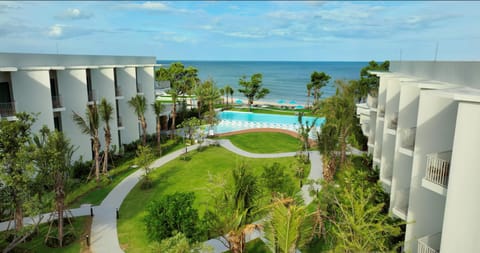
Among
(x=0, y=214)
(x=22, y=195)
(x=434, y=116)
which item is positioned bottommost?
(x=0, y=214)

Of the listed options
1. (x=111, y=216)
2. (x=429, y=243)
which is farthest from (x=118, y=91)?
(x=429, y=243)

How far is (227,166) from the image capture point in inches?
940

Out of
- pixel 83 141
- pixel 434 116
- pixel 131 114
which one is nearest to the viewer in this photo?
pixel 434 116

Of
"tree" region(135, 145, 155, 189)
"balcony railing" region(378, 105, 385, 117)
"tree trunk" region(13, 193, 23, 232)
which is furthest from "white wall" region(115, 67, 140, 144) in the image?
"balcony railing" region(378, 105, 385, 117)

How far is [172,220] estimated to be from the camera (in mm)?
11852

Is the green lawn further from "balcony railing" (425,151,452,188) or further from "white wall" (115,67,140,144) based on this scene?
"balcony railing" (425,151,452,188)

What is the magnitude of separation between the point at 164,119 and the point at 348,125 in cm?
2091

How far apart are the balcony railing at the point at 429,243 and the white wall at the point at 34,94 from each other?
2049 centimetres

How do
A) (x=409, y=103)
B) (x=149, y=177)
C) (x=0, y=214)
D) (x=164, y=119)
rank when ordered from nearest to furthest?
(x=409, y=103), (x=0, y=214), (x=149, y=177), (x=164, y=119)

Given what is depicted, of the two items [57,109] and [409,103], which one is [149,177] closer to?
[57,109]

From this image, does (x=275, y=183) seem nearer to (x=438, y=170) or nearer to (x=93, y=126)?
(x=438, y=170)

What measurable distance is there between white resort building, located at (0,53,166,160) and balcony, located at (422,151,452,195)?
1649cm

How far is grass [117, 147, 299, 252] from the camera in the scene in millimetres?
14273

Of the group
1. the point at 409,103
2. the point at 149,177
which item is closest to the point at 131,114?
the point at 149,177
